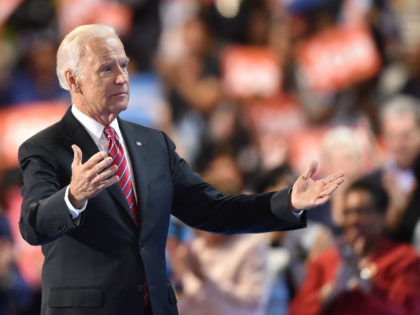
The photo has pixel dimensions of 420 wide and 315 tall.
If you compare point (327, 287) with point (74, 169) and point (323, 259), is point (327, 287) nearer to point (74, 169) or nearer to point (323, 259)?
point (323, 259)

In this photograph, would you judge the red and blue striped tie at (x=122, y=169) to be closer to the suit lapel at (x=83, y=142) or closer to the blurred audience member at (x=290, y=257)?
the suit lapel at (x=83, y=142)

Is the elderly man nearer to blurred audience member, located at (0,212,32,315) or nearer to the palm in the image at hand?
the palm

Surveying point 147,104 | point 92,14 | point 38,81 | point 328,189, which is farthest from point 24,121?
point 328,189

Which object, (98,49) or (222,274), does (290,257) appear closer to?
(222,274)

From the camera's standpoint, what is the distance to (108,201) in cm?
188

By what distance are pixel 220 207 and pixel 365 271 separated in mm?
1305

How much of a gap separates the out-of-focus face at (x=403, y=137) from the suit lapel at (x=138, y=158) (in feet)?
8.44

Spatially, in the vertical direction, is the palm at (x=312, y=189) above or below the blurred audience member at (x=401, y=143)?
above

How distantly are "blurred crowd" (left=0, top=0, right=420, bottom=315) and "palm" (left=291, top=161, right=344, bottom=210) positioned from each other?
181 centimetres

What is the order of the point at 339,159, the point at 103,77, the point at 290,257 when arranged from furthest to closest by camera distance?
the point at 339,159, the point at 290,257, the point at 103,77

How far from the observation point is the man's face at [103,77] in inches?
76.9

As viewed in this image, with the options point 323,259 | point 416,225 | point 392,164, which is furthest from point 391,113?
point 323,259

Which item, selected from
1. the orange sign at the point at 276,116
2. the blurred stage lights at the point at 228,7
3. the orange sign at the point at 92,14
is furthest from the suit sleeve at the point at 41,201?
the blurred stage lights at the point at 228,7

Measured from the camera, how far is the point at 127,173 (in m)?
1.98
